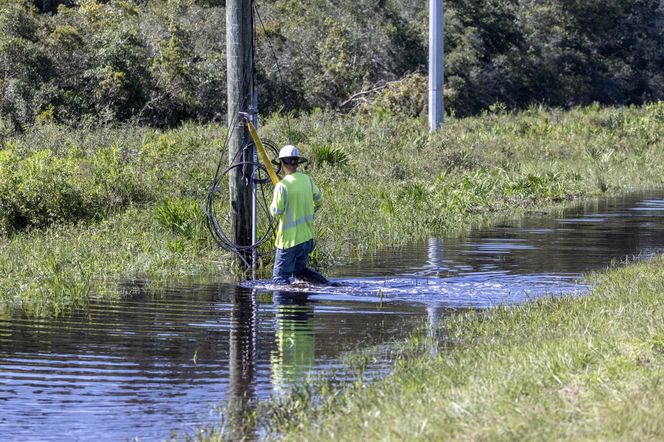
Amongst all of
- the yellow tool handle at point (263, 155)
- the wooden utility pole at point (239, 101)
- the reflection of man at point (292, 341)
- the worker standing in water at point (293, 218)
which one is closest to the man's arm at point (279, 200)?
the worker standing in water at point (293, 218)

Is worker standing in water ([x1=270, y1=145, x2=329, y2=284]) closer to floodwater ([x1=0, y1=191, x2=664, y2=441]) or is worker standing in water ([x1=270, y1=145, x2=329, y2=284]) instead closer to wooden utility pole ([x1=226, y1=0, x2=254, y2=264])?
floodwater ([x1=0, y1=191, x2=664, y2=441])

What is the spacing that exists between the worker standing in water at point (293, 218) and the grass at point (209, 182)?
181 cm

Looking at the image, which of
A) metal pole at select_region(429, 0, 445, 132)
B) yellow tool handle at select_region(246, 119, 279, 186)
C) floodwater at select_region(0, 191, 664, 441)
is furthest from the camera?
metal pole at select_region(429, 0, 445, 132)

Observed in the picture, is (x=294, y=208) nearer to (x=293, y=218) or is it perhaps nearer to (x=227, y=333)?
(x=293, y=218)

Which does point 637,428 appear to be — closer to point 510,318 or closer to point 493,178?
point 510,318

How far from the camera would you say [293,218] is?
13.6 metres

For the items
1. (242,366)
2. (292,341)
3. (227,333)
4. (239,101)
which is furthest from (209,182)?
(242,366)

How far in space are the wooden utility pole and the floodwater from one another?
3.93 feet

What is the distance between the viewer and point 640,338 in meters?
8.60

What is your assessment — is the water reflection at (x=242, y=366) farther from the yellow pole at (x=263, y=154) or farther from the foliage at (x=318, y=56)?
the foliage at (x=318, y=56)

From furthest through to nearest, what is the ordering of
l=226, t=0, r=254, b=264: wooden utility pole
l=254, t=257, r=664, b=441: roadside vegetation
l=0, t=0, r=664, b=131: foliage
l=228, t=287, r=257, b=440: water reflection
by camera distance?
l=0, t=0, r=664, b=131: foliage, l=226, t=0, r=254, b=264: wooden utility pole, l=228, t=287, r=257, b=440: water reflection, l=254, t=257, r=664, b=441: roadside vegetation

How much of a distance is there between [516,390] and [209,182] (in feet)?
45.6

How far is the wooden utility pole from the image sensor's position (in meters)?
14.7

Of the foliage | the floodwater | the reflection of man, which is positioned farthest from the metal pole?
the reflection of man
